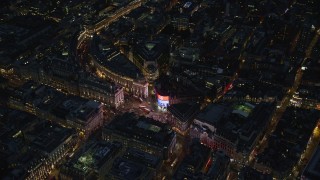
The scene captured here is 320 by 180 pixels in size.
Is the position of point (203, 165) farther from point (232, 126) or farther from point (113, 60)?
point (113, 60)

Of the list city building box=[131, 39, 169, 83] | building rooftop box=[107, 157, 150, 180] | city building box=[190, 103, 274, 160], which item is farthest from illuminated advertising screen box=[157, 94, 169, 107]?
building rooftop box=[107, 157, 150, 180]

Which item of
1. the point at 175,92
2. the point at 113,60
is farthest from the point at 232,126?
the point at 113,60

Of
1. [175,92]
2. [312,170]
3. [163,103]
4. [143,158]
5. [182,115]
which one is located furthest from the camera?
[175,92]

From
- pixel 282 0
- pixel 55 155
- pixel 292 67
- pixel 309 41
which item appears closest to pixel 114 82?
pixel 55 155

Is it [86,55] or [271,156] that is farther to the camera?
[86,55]

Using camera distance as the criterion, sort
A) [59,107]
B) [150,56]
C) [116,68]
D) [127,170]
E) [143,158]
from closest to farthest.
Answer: [127,170] < [143,158] < [59,107] < [116,68] < [150,56]

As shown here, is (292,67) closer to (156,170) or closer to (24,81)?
(156,170)

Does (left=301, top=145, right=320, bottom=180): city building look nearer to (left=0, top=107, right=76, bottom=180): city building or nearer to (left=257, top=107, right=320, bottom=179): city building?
(left=257, top=107, right=320, bottom=179): city building
